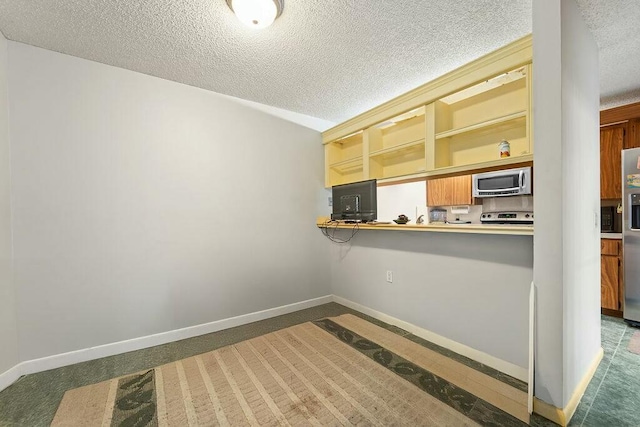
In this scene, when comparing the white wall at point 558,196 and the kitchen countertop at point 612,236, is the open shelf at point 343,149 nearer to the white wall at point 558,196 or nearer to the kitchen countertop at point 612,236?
the white wall at point 558,196

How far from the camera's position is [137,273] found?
7.72 feet

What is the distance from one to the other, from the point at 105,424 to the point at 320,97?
10.4 feet

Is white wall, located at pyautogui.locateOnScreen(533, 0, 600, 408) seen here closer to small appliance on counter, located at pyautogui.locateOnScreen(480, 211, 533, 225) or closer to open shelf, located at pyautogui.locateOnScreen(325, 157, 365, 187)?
small appliance on counter, located at pyautogui.locateOnScreen(480, 211, 533, 225)

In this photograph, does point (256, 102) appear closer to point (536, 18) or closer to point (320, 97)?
point (320, 97)

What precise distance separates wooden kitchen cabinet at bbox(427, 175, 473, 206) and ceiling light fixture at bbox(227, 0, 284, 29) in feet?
9.03

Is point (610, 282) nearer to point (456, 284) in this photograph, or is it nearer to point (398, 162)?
point (456, 284)

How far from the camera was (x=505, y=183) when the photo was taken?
8.57 feet

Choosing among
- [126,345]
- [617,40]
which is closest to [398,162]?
[617,40]

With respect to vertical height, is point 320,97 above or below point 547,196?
above

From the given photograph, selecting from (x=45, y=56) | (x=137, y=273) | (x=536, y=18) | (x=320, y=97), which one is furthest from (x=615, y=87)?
→ (x=45, y=56)

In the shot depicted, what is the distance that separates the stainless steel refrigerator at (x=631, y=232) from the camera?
267 centimetres

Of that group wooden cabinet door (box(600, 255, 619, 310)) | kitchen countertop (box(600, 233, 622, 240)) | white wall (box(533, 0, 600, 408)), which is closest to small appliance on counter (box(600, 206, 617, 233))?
kitchen countertop (box(600, 233, 622, 240))

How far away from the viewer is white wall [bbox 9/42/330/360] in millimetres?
1996

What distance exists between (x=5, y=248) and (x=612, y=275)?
18.9 ft
